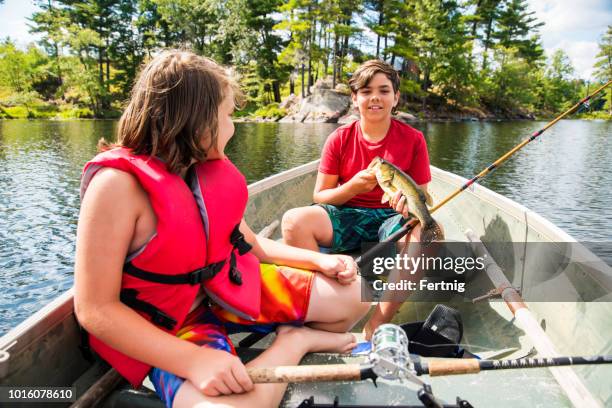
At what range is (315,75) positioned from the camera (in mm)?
39906

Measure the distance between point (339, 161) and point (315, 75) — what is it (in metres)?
38.4

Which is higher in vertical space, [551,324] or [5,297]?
[551,324]

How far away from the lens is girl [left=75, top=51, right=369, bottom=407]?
1.37m

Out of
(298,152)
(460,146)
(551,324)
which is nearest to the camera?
(551,324)

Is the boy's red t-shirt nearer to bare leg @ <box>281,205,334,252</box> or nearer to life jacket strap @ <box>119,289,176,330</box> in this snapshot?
bare leg @ <box>281,205,334,252</box>

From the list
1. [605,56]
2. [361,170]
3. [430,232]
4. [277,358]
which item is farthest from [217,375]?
[605,56]

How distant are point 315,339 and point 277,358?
253mm

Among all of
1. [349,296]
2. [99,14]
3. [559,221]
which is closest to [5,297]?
[349,296]

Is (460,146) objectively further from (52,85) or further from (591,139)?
(52,85)

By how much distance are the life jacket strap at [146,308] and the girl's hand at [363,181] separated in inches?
66.7

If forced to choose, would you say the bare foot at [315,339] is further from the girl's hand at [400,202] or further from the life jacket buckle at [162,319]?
the girl's hand at [400,202]

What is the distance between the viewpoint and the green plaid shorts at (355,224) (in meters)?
3.19

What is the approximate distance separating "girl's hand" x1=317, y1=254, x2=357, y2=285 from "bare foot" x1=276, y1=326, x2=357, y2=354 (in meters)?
0.27

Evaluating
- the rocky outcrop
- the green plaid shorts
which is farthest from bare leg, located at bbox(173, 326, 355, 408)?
the rocky outcrop
